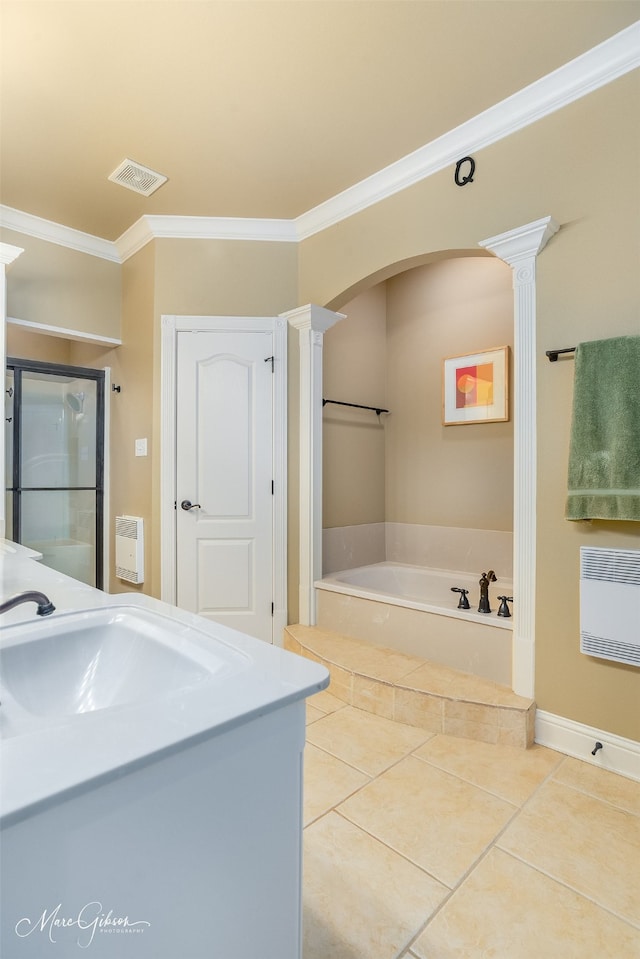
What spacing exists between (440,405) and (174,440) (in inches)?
75.7

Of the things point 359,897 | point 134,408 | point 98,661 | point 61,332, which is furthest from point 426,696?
point 61,332

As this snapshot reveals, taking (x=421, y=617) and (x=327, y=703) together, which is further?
(x=421, y=617)

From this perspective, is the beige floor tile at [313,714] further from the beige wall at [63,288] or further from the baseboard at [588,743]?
the beige wall at [63,288]

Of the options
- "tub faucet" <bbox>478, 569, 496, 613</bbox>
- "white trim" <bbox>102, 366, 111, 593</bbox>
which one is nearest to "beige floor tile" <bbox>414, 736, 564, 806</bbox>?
"tub faucet" <bbox>478, 569, 496, 613</bbox>

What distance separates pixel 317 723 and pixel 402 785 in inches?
22.0

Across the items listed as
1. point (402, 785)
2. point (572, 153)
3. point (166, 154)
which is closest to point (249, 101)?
point (166, 154)

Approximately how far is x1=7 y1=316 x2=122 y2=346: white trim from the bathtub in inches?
88.7

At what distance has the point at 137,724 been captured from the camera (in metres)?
0.63

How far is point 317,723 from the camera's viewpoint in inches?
91.2

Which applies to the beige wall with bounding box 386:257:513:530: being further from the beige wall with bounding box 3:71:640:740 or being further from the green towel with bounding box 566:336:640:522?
the green towel with bounding box 566:336:640:522

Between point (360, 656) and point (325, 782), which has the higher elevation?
point (360, 656)

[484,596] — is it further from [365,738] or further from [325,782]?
[325,782]

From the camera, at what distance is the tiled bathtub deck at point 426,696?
213 cm

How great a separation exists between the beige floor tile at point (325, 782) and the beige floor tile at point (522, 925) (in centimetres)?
51
